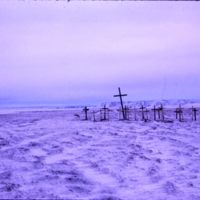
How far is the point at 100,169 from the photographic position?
11.5 m

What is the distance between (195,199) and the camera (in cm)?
908

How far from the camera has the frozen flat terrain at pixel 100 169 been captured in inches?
361

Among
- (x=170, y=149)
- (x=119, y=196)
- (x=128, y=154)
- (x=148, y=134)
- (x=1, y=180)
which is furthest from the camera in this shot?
(x=148, y=134)

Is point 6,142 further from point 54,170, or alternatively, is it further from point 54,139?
point 54,170

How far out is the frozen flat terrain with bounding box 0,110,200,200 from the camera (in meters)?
9.17

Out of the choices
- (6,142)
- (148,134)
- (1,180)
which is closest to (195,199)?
(1,180)

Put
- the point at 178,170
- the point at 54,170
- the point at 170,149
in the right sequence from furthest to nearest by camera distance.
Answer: the point at 170,149, the point at 178,170, the point at 54,170

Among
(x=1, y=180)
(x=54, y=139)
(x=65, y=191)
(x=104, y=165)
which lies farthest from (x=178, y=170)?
(x=54, y=139)

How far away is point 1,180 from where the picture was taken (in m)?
9.75

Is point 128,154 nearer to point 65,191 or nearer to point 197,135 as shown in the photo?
point 65,191

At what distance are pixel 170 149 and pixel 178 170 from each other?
3819mm

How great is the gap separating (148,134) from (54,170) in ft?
34.0

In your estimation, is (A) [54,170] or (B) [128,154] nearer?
(A) [54,170]

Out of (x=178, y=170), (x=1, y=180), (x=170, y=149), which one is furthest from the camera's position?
(x=170, y=149)
